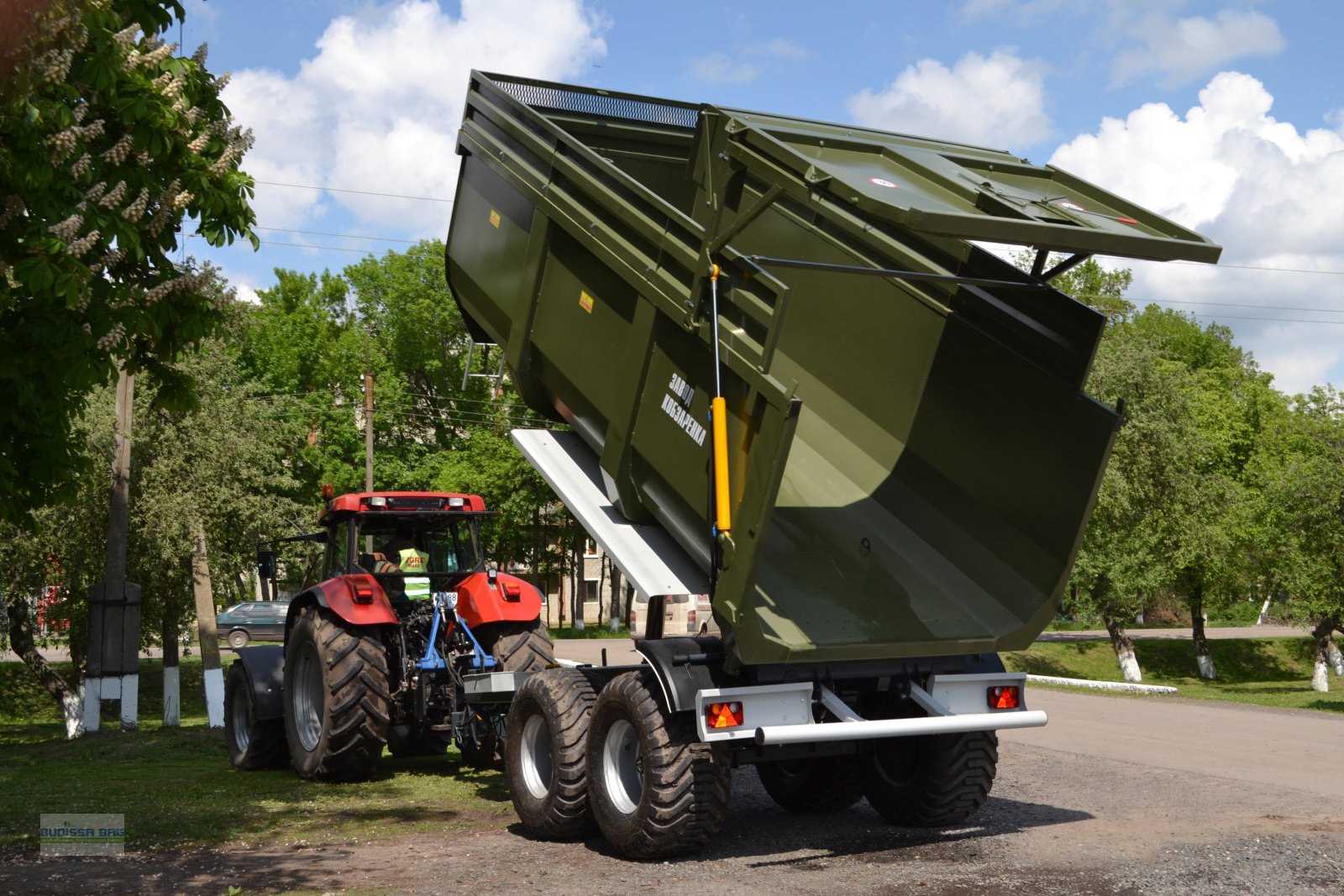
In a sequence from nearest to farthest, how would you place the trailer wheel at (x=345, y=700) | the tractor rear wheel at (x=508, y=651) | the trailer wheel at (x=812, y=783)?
the trailer wheel at (x=812, y=783), the tractor rear wheel at (x=508, y=651), the trailer wheel at (x=345, y=700)

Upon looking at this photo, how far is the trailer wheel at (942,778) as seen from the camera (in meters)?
7.52

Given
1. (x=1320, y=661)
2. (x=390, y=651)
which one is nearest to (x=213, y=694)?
(x=390, y=651)

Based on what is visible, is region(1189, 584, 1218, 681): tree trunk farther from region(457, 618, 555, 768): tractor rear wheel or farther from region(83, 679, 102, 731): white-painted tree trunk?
region(457, 618, 555, 768): tractor rear wheel

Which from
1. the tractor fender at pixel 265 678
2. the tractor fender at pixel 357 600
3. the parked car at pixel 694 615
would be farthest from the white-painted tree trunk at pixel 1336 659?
the parked car at pixel 694 615

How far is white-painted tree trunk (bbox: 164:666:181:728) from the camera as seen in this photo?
67.2ft

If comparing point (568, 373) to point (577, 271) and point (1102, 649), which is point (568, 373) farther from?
point (1102, 649)

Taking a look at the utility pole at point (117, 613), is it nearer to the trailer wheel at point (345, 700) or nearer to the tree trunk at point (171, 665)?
the tree trunk at point (171, 665)

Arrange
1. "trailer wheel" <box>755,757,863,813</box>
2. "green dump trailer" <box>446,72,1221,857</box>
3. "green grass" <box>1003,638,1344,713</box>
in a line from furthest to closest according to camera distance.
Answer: "green grass" <box>1003,638,1344,713</box>, "trailer wheel" <box>755,757,863,813</box>, "green dump trailer" <box>446,72,1221,857</box>

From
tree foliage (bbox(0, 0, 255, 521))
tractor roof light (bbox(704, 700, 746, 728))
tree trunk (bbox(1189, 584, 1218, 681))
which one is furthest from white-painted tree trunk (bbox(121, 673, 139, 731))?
tree trunk (bbox(1189, 584, 1218, 681))

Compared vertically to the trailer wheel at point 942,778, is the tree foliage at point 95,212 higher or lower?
higher

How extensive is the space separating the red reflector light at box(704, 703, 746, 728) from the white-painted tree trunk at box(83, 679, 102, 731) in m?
14.7

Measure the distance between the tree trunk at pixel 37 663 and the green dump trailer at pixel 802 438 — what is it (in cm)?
1606

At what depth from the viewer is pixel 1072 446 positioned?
275 inches

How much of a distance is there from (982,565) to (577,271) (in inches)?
122
